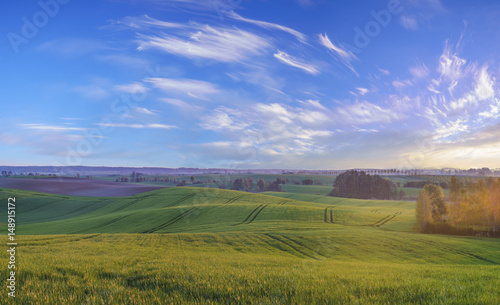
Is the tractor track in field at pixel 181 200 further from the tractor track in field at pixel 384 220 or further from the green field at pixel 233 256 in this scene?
the tractor track in field at pixel 384 220

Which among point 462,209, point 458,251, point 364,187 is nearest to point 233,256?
point 458,251

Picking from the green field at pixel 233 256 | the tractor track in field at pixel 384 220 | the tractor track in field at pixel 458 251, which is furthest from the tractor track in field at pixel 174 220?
the tractor track in field at pixel 458 251

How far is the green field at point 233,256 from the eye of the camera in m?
6.72

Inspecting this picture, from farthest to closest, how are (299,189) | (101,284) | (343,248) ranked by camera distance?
(299,189) < (343,248) < (101,284)

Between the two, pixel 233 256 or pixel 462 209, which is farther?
pixel 462 209

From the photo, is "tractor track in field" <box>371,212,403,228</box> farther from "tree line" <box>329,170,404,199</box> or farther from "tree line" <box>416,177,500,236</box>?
"tree line" <box>329,170,404,199</box>

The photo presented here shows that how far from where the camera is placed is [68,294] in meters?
6.60

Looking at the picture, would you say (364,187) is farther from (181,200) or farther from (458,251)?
(458,251)

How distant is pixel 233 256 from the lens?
23.8 metres

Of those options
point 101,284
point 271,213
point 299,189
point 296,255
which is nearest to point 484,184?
point 271,213

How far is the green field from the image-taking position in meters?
6.72

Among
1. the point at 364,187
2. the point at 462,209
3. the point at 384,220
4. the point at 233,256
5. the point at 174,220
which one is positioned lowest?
the point at 384,220

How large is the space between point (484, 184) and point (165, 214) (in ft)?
290

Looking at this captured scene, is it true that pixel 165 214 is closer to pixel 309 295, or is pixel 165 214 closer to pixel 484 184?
pixel 309 295
